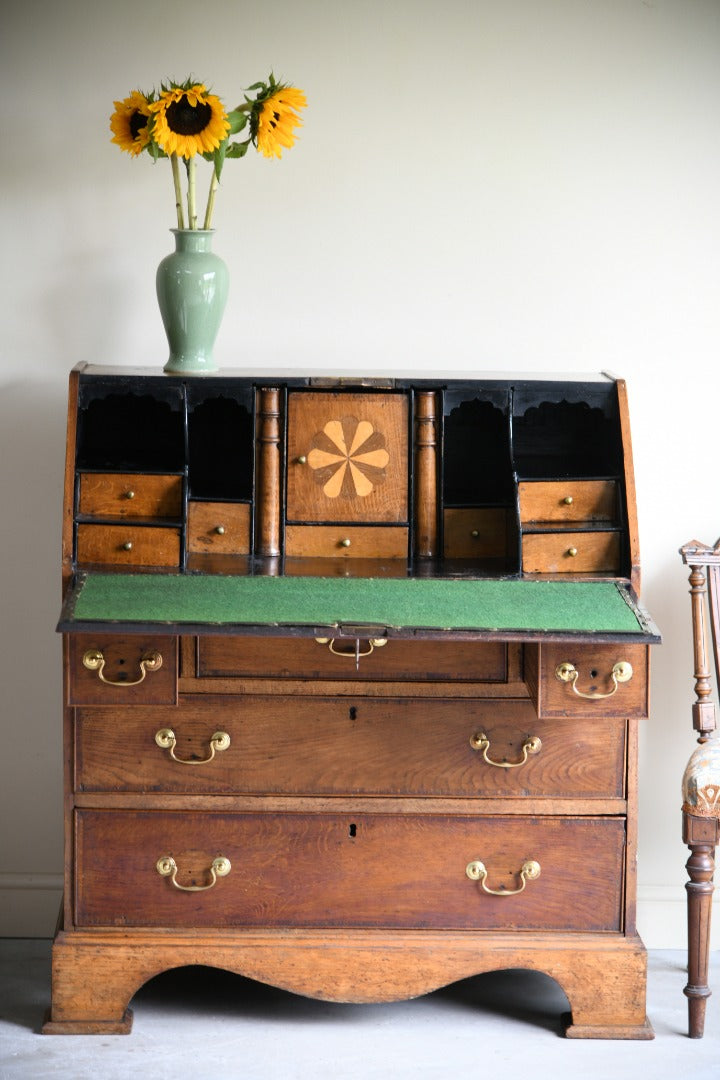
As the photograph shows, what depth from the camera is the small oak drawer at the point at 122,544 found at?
2832mm

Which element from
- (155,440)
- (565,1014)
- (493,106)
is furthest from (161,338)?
(565,1014)

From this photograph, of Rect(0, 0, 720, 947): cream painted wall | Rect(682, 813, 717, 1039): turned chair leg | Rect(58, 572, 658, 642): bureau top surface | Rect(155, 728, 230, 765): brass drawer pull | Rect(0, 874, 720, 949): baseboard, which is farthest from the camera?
Rect(0, 874, 720, 949): baseboard

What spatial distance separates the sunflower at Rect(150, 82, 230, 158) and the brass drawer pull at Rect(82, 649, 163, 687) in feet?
3.84

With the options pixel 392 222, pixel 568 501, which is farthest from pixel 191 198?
pixel 568 501

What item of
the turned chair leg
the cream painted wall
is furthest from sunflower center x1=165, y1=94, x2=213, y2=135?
the turned chair leg

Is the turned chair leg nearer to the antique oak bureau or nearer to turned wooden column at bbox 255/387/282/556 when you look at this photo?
the antique oak bureau

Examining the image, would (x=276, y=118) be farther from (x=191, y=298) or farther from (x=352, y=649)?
(x=352, y=649)

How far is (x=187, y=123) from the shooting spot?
Result: 2906mm

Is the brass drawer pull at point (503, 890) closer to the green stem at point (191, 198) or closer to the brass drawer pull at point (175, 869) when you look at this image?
the brass drawer pull at point (175, 869)

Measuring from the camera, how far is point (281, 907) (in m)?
2.86

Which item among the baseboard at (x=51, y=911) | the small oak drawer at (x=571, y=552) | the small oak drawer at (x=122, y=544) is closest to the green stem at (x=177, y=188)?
the small oak drawer at (x=122, y=544)

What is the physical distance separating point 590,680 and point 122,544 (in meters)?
1.08

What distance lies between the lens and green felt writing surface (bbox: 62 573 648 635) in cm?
250

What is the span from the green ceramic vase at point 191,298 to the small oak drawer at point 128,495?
0.28 m
